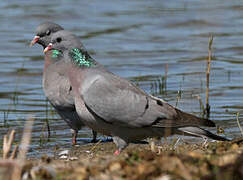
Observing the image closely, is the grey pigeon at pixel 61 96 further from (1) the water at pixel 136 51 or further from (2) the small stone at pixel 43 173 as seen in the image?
(2) the small stone at pixel 43 173

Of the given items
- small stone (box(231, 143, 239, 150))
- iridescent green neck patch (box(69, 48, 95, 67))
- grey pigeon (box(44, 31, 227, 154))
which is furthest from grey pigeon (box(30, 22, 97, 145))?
small stone (box(231, 143, 239, 150))

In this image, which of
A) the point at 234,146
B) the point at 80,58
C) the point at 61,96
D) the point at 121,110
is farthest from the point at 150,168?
the point at 61,96

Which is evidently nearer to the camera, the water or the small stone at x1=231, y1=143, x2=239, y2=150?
the small stone at x1=231, y1=143, x2=239, y2=150

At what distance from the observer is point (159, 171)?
4.21 metres

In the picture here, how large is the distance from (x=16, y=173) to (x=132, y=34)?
39.1ft

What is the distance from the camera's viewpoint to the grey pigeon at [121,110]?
620 centimetres

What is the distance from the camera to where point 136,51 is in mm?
14094

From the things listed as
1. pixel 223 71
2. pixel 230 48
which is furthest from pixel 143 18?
pixel 223 71

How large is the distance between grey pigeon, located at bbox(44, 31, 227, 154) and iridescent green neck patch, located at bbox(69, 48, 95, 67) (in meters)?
0.02

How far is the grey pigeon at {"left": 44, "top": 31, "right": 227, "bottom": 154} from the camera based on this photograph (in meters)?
6.20

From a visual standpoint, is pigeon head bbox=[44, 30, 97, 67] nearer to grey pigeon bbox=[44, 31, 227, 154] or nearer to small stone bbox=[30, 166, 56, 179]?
grey pigeon bbox=[44, 31, 227, 154]

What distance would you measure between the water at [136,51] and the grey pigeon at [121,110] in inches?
43.7

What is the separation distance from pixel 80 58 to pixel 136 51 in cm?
757

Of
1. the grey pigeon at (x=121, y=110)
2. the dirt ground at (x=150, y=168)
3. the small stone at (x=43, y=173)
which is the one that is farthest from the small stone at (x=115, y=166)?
the grey pigeon at (x=121, y=110)
